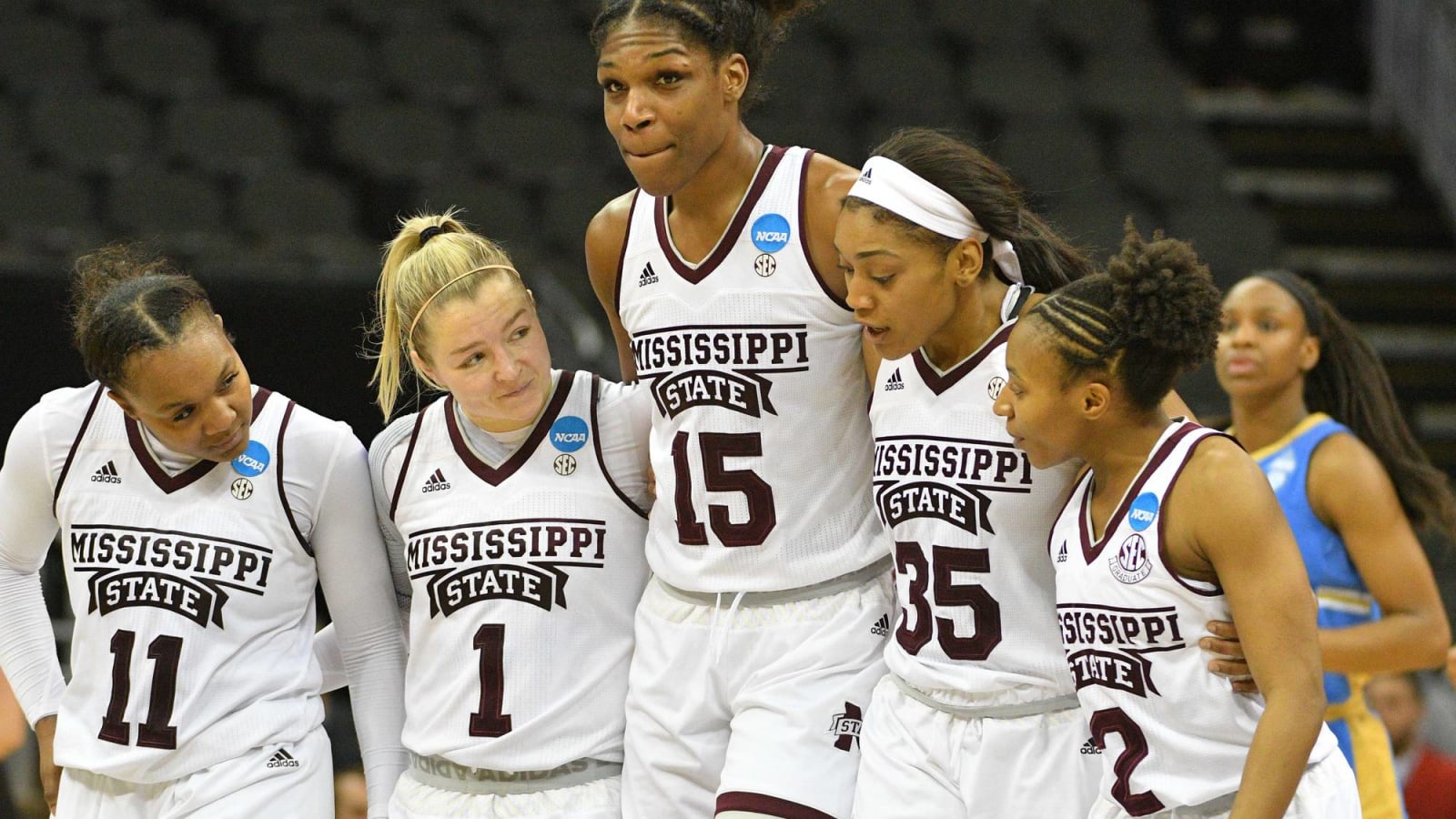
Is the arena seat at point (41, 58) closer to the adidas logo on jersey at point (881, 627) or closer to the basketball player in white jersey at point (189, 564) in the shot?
the basketball player in white jersey at point (189, 564)

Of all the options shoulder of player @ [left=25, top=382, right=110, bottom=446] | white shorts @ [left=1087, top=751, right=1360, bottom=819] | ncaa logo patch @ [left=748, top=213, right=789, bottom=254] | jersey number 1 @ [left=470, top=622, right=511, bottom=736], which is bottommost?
white shorts @ [left=1087, top=751, right=1360, bottom=819]

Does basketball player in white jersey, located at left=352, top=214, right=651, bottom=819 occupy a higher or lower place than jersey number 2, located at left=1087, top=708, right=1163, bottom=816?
higher

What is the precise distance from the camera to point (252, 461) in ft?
10.9

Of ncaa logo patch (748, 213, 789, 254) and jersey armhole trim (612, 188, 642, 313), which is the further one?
jersey armhole trim (612, 188, 642, 313)

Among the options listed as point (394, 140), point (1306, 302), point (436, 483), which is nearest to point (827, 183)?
point (436, 483)

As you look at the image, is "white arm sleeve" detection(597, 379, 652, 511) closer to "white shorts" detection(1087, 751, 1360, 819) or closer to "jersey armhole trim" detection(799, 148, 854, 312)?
"jersey armhole trim" detection(799, 148, 854, 312)

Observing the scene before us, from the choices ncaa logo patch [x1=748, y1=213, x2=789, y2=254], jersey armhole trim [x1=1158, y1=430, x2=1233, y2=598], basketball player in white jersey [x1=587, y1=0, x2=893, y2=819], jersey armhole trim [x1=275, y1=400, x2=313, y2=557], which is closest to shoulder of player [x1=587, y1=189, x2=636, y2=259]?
basketball player in white jersey [x1=587, y1=0, x2=893, y2=819]

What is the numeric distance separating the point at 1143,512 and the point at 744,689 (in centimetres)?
88

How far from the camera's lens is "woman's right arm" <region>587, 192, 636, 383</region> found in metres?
3.54

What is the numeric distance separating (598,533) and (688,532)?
19cm

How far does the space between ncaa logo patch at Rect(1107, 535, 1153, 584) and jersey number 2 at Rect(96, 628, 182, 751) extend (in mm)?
1760

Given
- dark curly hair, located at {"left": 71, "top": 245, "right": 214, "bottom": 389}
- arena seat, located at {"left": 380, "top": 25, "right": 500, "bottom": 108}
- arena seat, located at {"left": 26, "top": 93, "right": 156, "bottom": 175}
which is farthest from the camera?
arena seat, located at {"left": 380, "top": 25, "right": 500, "bottom": 108}

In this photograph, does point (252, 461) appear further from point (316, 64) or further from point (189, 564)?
point (316, 64)

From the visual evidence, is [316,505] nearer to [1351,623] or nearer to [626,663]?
[626,663]
